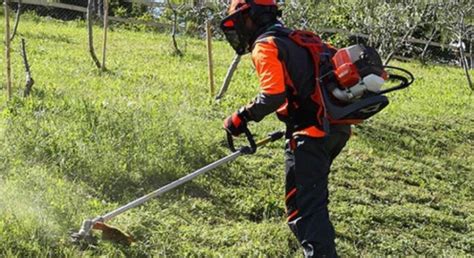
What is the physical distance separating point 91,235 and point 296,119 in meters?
1.57

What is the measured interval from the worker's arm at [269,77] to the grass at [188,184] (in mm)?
1379

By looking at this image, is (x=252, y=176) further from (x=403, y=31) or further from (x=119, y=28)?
(x=119, y=28)

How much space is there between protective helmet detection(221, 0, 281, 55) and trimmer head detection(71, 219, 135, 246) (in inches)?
58.9

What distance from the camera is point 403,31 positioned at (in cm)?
1320

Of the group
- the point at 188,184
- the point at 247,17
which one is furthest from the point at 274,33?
the point at 188,184

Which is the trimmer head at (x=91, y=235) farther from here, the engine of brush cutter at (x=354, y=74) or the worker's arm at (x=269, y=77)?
the engine of brush cutter at (x=354, y=74)

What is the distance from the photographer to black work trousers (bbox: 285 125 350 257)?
153 inches

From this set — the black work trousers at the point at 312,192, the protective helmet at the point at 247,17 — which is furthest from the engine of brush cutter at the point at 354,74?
the protective helmet at the point at 247,17

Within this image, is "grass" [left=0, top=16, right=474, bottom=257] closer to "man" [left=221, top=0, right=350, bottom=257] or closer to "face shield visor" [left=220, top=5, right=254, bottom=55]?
"man" [left=221, top=0, right=350, bottom=257]

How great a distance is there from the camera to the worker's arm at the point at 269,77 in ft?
12.1

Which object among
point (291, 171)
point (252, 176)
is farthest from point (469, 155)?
point (291, 171)

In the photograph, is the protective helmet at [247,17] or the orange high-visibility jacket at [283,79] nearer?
the orange high-visibility jacket at [283,79]

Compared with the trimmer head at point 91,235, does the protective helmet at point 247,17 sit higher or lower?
higher

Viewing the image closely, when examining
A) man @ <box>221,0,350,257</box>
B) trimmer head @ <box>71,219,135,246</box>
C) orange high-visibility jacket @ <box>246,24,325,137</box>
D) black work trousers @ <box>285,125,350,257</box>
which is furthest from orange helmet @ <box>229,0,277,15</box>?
trimmer head @ <box>71,219,135,246</box>
